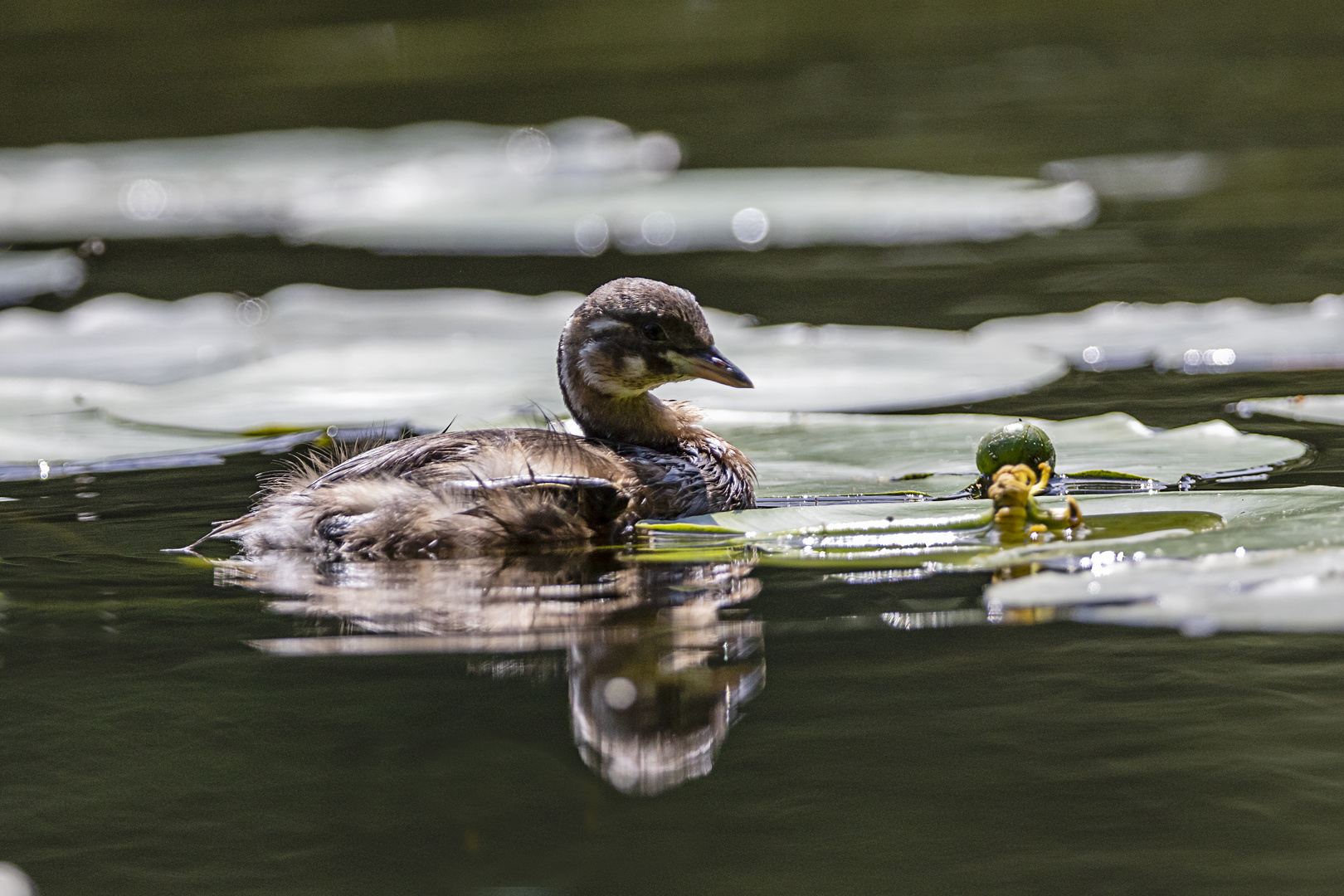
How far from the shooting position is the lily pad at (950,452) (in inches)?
211

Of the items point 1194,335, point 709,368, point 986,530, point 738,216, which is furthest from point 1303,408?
point 738,216

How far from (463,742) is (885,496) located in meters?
2.06

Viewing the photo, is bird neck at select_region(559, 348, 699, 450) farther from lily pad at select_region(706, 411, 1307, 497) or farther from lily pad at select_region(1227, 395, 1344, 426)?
lily pad at select_region(1227, 395, 1344, 426)

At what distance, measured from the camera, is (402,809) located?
3338 millimetres

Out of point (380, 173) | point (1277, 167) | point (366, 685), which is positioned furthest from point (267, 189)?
point (366, 685)

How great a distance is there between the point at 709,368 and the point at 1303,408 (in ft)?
7.14

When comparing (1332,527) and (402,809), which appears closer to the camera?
(402,809)

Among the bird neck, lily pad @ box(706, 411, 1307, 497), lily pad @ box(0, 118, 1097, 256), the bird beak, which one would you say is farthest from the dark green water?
lily pad @ box(0, 118, 1097, 256)

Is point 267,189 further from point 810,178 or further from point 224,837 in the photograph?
point 224,837

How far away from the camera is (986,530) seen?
187 inches

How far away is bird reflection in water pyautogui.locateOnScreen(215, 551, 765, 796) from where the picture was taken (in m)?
3.59

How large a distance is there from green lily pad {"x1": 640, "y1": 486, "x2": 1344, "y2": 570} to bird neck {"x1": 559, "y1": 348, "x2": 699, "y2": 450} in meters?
0.73

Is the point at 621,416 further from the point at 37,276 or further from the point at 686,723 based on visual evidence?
the point at 37,276

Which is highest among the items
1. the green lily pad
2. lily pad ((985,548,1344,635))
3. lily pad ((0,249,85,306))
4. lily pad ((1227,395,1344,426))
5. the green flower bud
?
lily pad ((0,249,85,306))
